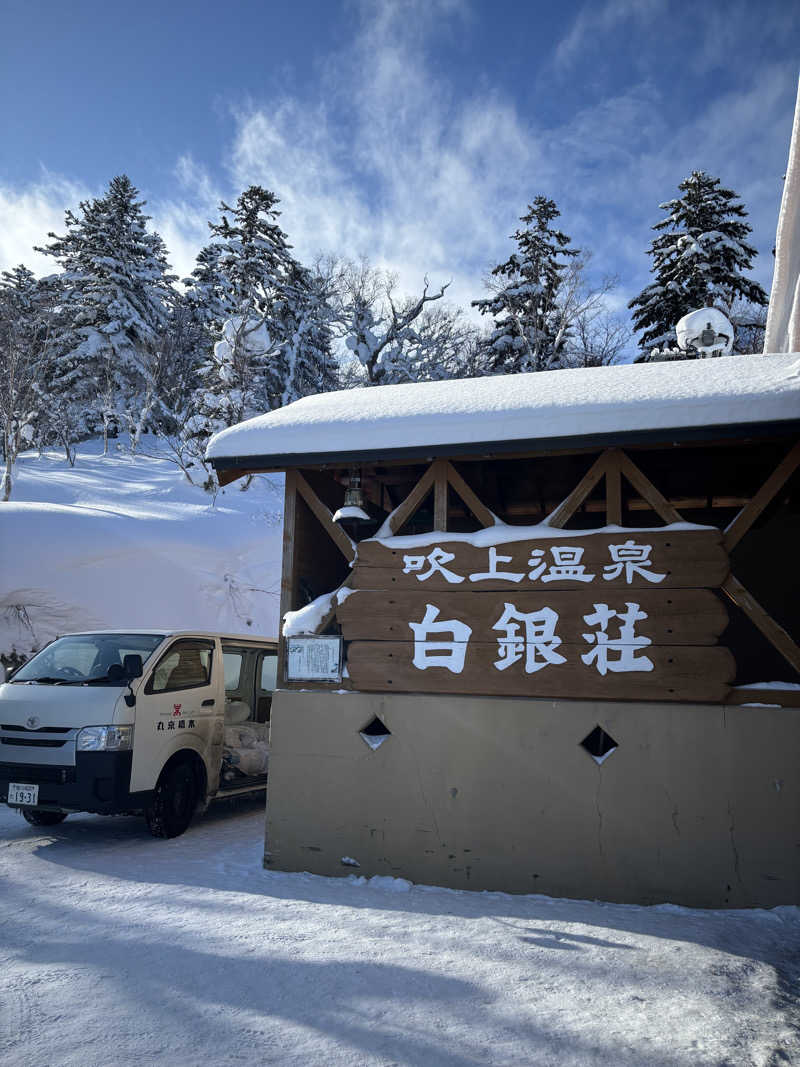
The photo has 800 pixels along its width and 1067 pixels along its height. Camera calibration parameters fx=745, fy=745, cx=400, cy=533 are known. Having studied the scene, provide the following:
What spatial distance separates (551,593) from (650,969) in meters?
2.52

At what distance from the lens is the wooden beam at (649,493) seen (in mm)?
5598

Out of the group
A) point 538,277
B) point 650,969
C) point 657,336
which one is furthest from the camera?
point 538,277

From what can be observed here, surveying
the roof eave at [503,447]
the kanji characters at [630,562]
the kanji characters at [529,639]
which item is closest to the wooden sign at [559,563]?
the kanji characters at [630,562]

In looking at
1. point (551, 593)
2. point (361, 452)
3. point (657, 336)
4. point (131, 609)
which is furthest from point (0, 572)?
point (657, 336)

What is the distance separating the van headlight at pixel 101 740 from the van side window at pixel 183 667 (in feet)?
1.73

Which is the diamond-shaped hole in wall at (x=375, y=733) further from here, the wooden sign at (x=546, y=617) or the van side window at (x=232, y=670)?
the van side window at (x=232, y=670)

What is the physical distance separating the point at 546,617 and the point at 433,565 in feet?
3.18

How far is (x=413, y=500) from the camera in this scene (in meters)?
6.17

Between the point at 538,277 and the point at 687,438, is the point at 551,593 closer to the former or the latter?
the point at 687,438

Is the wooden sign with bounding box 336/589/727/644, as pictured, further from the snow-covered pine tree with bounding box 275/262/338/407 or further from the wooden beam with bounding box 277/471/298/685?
the snow-covered pine tree with bounding box 275/262/338/407

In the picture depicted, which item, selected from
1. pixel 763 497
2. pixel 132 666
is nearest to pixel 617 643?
pixel 763 497

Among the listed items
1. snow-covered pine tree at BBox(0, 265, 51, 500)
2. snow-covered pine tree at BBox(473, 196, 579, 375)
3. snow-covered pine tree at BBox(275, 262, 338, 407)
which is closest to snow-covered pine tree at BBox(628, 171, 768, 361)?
snow-covered pine tree at BBox(473, 196, 579, 375)

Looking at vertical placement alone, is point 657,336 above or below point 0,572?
above

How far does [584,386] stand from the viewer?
5.94m
